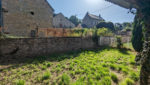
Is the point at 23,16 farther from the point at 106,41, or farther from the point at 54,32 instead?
the point at 106,41

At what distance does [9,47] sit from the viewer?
4723 mm

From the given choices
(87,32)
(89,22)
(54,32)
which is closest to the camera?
(54,32)

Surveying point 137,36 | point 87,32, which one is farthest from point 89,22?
point 137,36

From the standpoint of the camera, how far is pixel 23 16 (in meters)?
10.7

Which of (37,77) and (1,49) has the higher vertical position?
(1,49)

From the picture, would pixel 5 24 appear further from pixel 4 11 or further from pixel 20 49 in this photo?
pixel 20 49

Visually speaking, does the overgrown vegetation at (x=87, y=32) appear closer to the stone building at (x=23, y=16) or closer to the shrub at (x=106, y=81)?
the stone building at (x=23, y=16)

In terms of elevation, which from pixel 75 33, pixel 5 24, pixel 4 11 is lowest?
pixel 75 33

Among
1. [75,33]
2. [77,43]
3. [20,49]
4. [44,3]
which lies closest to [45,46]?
[20,49]

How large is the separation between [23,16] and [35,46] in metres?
7.52

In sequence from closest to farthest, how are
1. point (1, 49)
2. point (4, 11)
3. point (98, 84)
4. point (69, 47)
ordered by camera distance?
point (98, 84) → point (1, 49) → point (69, 47) → point (4, 11)

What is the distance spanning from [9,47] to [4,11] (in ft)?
22.3

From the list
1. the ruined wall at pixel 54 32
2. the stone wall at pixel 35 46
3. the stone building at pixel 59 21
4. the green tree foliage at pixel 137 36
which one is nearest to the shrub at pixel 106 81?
the stone wall at pixel 35 46

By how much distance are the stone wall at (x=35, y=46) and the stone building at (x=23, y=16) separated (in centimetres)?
291
